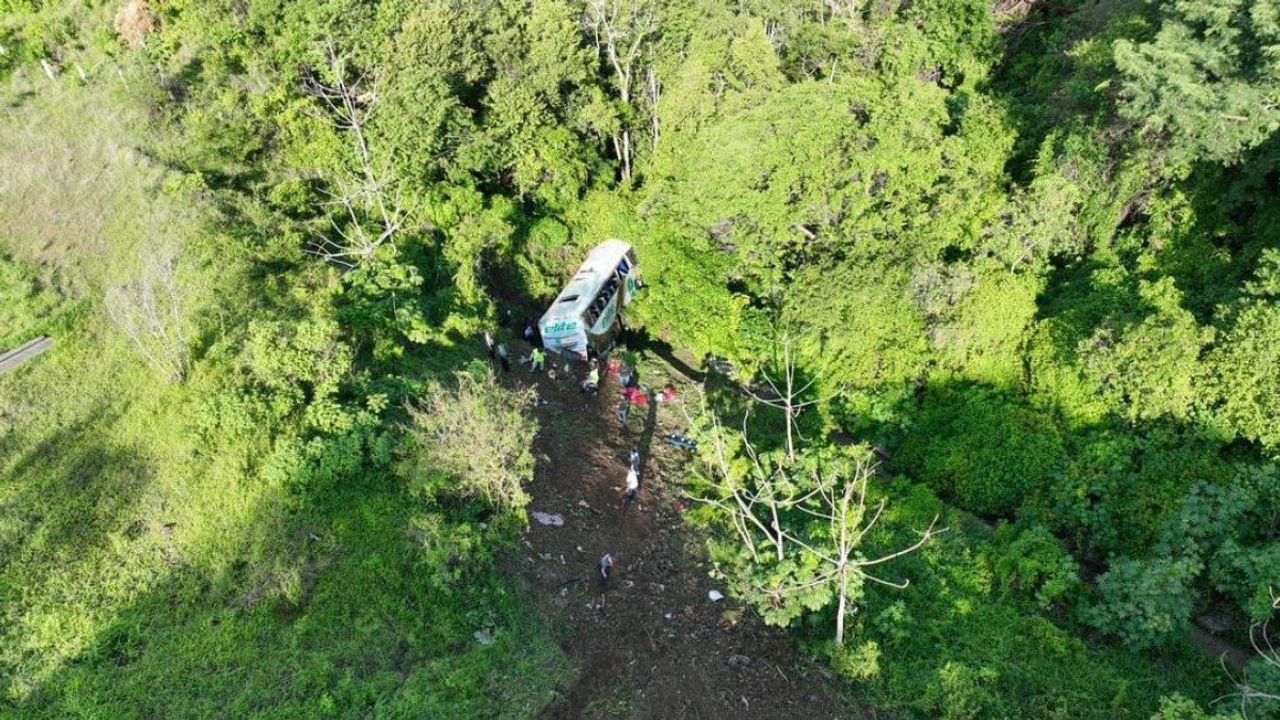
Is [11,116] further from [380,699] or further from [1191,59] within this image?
[1191,59]

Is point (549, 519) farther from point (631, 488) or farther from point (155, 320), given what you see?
point (155, 320)

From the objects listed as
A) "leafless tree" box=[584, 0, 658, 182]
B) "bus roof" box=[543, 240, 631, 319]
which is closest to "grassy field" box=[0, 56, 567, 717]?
"bus roof" box=[543, 240, 631, 319]

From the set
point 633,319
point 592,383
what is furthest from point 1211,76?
point 592,383

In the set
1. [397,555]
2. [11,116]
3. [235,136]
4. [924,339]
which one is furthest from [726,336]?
[11,116]

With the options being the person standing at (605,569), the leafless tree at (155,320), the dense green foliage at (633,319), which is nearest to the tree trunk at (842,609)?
the dense green foliage at (633,319)

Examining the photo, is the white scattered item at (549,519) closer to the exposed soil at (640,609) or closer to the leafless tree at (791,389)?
the exposed soil at (640,609)

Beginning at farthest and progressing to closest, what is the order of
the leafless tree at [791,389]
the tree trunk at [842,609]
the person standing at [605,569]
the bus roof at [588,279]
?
the bus roof at [588,279] < the leafless tree at [791,389] < the person standing at [605,569] < the tree trunk at [842,609]
